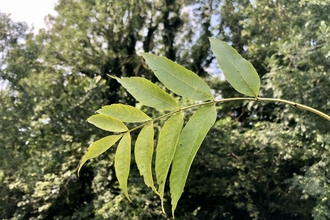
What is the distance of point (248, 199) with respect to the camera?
4.75m

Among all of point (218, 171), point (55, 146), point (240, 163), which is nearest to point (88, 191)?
point (55, 146)

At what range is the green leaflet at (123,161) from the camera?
0.42 meters

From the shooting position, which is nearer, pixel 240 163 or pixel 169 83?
pixel 169 83

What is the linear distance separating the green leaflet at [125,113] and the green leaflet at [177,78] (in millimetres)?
52

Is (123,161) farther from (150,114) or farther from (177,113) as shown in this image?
(150,114)

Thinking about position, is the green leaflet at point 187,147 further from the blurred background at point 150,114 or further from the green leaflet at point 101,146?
the blurred background at point 150,114

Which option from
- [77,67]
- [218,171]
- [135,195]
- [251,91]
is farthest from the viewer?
[77,67]

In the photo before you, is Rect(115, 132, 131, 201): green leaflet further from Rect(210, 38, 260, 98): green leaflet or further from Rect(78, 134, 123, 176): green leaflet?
Rect(210, 38, 260, 98): green leaflet

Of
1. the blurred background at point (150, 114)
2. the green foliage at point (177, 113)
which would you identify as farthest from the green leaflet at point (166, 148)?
the blurred background at point (150, 114)

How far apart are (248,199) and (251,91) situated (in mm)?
4629

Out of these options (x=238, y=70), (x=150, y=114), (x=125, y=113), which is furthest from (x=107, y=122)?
(x=150, y=114)

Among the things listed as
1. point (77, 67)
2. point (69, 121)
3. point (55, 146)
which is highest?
point (77, 67)

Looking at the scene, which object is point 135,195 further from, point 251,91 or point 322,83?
point 251,91

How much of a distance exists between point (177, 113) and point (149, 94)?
1.6 inches
